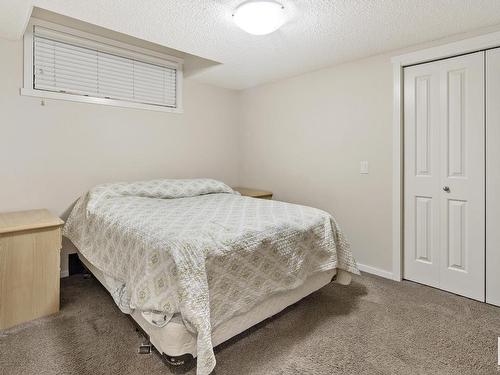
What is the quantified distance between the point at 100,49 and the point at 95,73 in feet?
0.76

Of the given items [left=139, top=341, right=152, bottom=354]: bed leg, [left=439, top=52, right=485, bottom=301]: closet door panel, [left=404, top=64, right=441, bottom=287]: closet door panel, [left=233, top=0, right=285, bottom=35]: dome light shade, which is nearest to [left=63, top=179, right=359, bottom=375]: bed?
[left=139, top=341, right=152, bottom=354]: bed leg

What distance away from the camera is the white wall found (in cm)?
239

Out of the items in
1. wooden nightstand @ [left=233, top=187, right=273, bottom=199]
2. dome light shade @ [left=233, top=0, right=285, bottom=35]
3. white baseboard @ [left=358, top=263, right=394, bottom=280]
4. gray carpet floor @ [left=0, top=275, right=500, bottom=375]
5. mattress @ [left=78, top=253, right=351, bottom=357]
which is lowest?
gray carpet floor @ [left=0, top=275, right=500, bottom=375]

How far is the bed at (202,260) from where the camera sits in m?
1.36

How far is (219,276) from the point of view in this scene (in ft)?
4.89

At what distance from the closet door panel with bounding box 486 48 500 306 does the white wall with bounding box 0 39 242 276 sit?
2.70 meters

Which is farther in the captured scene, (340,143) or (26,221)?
(340,143)

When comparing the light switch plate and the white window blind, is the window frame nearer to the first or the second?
the white window blind

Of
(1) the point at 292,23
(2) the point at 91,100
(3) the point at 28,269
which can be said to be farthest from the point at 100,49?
(3) the point at 28,269

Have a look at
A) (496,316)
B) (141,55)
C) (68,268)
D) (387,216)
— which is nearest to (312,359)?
(496,316)

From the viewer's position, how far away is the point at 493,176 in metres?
2.13

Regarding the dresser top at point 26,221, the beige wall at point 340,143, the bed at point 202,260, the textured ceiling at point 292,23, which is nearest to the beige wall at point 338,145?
the beige wall at point 340,143

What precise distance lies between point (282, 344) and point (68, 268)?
210 centimetres

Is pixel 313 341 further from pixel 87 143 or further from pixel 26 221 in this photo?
pixel 87 143
